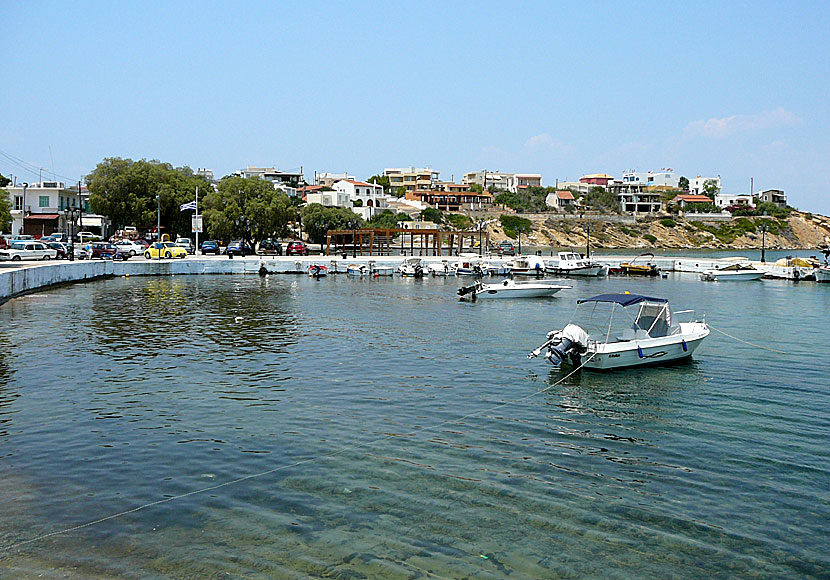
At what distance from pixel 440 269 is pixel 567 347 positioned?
5252 cm

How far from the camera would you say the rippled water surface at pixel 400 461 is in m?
11.0

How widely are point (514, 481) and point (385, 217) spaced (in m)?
131

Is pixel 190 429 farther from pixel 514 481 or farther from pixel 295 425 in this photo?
pixel 514 481

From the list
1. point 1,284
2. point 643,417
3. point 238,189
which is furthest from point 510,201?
point 643,417

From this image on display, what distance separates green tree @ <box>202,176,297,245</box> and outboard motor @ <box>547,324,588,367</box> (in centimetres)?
6934

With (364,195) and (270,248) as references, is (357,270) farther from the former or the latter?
(364,195)

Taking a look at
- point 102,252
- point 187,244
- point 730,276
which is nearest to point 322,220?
point 187,244

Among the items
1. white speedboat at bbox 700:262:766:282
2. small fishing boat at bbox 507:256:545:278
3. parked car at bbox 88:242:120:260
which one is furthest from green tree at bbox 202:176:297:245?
white speedboat at bbox 700:262:766:282

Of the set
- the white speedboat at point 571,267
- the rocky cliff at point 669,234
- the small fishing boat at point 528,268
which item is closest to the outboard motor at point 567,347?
the small fishing boat at point 528,268

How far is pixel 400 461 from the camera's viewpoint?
595 inches

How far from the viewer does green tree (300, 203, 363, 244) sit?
113 metres

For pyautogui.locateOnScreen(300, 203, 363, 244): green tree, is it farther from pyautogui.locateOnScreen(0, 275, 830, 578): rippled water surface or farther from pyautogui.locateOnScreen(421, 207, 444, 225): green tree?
pyautogui.locateOnScreen(0, 275, 830, 578): rippled water surface

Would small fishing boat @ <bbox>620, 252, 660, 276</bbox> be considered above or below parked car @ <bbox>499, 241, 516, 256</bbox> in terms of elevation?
below

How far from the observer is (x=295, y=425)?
58.3 feet
